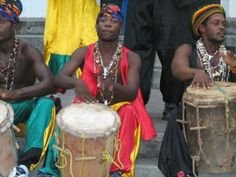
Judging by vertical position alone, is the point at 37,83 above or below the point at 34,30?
above

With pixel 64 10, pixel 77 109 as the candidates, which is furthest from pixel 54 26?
pixel 77 109

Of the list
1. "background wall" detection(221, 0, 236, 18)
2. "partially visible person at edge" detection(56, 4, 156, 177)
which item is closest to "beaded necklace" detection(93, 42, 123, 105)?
"partially visible person at edge" detection(56, 4, 156, 177)

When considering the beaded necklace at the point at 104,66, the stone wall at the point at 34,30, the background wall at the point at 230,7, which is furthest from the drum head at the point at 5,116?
the background wall at the point at 230,7

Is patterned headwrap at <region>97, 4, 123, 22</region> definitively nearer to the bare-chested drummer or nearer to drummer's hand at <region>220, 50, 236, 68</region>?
the bare-chested drummer

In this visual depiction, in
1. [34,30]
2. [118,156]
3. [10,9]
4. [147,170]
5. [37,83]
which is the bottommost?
[147,170]

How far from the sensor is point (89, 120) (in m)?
4.98

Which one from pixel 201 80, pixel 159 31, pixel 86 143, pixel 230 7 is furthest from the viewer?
pixel 230 7

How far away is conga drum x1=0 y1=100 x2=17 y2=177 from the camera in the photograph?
195 inches

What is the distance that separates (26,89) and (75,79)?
0.39 metres

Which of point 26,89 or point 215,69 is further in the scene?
point 215,69

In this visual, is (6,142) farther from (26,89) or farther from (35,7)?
(35,7)

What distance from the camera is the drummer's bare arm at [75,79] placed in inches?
212

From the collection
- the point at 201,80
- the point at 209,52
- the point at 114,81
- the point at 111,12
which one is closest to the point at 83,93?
the point at 114,81

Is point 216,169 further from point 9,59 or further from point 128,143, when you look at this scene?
point 9,59
